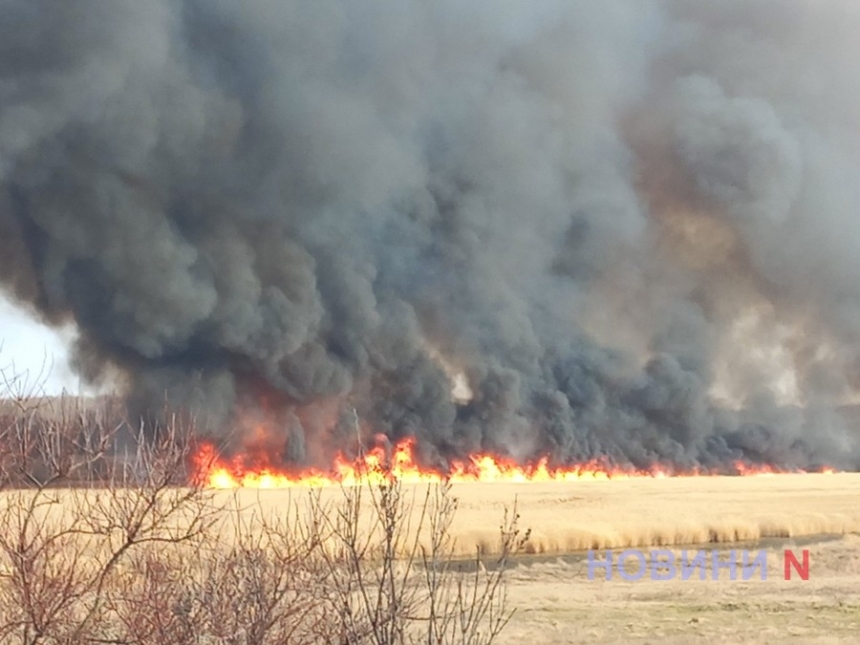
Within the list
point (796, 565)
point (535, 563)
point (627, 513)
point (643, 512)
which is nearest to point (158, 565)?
point (796, 565)

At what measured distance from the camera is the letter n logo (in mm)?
23203

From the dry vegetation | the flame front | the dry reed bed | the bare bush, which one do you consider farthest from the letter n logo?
the flame front

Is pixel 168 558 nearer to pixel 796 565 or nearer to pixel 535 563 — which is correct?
pixel 796 565

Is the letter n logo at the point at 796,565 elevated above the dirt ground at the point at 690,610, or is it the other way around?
the letter n logo at the point at 796,565

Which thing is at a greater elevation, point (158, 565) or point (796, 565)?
point (796, 565)

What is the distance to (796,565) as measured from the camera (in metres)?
25.0

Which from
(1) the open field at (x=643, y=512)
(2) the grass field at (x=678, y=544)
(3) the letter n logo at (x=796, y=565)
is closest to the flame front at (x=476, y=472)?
(2) the grass field at (x=678, y=544)

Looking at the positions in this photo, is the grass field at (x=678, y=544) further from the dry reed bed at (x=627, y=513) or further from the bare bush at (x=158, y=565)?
the bare bush at (x=158, y=565)

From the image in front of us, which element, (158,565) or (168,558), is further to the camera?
(168,558)

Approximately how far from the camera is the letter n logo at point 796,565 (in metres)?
23.2

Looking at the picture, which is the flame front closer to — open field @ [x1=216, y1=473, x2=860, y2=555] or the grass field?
the grass field

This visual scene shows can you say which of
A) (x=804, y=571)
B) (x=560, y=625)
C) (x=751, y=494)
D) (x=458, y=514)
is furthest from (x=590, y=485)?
(x=560, y=625)

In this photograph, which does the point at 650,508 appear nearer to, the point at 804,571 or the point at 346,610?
the point at 804,571

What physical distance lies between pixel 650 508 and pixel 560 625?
2838cm
